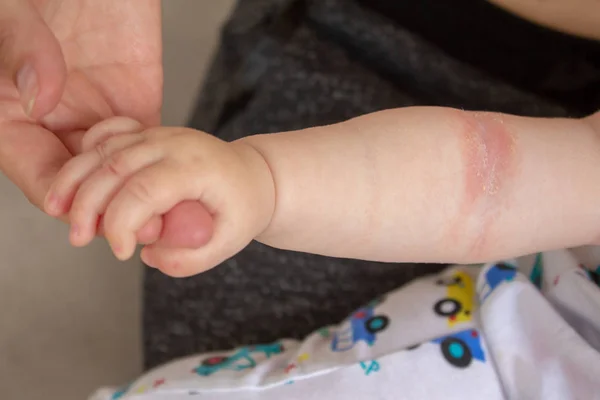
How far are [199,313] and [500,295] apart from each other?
0.33m

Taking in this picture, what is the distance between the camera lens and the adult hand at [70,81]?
1.30 feet

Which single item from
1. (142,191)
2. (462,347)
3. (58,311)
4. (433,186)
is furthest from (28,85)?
(58,311)

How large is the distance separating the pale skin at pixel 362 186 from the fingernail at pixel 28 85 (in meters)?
0.04

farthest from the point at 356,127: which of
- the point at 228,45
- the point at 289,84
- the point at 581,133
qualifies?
the point at 228,45

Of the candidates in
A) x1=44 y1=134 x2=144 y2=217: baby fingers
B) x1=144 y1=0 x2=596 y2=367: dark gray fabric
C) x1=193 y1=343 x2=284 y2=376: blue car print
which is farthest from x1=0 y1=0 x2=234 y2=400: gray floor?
x1=44 y1=134 x2=144 y2=217: baby fingers

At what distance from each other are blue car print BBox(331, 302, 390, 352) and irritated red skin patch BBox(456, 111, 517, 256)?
17 centimetres

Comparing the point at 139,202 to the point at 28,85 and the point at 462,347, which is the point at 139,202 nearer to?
the point at 28,85

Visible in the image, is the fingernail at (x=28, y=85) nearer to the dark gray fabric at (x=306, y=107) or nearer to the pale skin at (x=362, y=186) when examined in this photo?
the pale skin at (x=362, y=186)

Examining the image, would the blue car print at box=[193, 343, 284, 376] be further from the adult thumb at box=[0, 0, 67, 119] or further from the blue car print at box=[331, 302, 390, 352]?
the adult thumb at box=[0, 0, 67, 119]

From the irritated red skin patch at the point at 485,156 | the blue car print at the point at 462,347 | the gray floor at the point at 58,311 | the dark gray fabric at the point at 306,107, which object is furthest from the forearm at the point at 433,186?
the gray floor at the point at 58,311

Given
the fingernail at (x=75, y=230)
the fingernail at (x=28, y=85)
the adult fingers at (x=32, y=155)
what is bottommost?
the adult fingers at (x=32, y=155)

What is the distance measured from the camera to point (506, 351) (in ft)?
1.75

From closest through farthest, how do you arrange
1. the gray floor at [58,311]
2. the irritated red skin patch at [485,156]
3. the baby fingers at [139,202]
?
the baby fingers at [139,202], the irritated red skin patch at [485,156], the gray floor at [58,311]

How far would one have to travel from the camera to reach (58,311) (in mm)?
912
